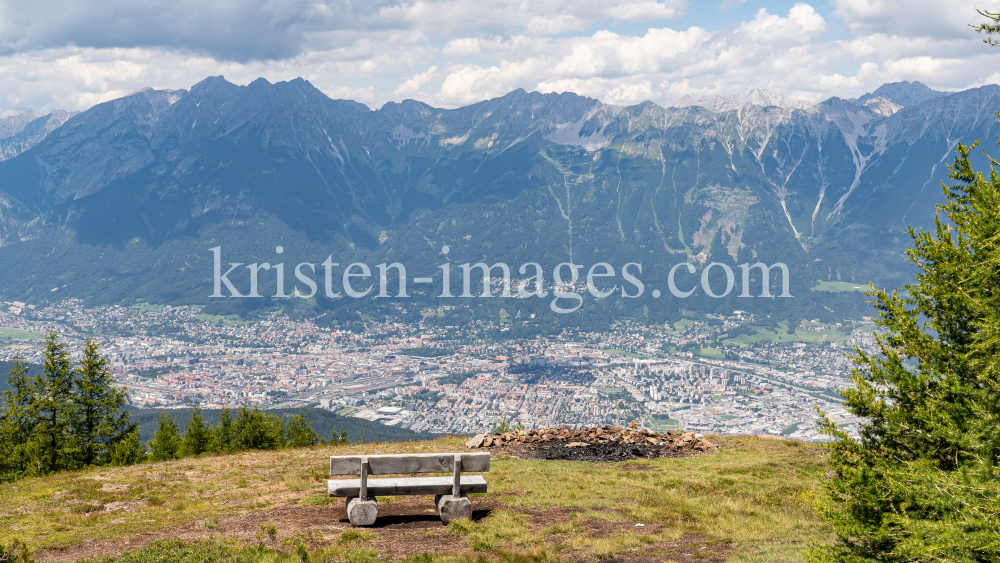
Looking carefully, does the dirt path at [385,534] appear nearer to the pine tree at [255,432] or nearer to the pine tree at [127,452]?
the pine tree at [127,452]

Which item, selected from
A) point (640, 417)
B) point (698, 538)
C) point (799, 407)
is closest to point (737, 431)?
point (640, 417)

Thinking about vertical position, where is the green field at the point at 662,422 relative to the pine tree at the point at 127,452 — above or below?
below

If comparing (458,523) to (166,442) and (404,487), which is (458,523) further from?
(166,442)

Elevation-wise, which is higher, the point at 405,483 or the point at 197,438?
the point at 405,483

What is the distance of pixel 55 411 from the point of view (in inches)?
1320

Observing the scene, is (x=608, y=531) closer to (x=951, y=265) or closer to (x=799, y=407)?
(x=951, y=265)

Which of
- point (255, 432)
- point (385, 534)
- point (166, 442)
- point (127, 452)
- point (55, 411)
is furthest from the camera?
point (166, 442)

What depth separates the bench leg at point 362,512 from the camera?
13.9 m

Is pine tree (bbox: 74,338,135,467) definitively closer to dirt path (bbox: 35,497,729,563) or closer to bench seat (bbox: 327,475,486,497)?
dirt path (bbox: 35,497,729,563)

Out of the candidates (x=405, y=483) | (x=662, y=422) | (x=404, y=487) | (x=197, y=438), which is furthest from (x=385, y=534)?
(x=662, y=422)

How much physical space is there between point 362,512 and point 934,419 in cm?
1137

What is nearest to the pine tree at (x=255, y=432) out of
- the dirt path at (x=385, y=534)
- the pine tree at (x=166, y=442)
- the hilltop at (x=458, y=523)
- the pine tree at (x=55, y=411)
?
the pine tree at (x=166, y=442)

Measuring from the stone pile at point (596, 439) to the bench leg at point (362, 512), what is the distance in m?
11.6

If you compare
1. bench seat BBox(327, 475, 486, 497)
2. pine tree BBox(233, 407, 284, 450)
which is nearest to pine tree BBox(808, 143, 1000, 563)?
bench seat BBox(327, 475, 486, 497)
